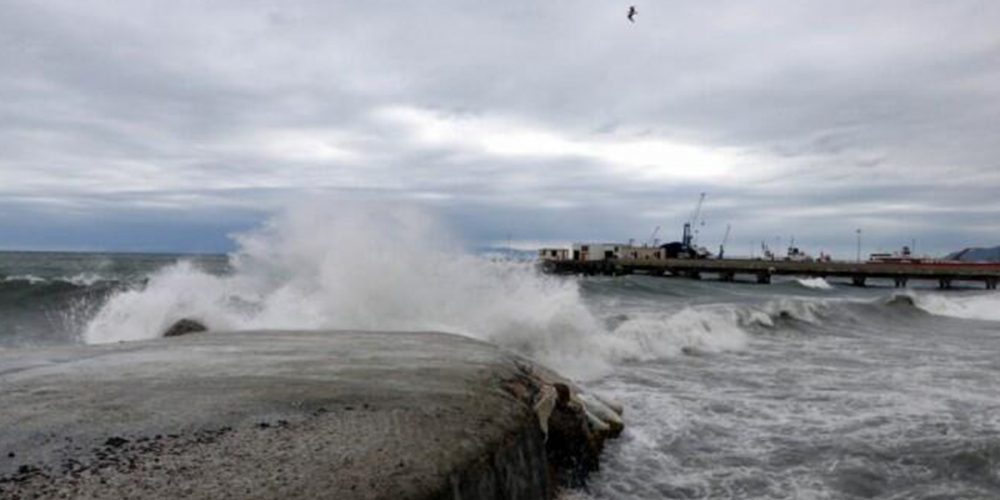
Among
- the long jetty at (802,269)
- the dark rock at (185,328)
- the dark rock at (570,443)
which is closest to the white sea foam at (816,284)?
the long jetty at (802,269)

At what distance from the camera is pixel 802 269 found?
6194cm

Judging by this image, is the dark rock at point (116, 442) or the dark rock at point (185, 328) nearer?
the dark rock at point (116, 442)

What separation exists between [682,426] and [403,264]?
6.91 meters

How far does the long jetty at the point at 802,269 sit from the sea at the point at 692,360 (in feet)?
126

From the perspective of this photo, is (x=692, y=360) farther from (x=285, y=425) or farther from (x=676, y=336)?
(x=285, y=425)

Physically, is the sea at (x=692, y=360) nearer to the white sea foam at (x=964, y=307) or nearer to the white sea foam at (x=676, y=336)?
the white sea foam at (x=676, y=336)

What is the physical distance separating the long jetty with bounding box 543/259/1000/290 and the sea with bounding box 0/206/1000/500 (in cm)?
3836

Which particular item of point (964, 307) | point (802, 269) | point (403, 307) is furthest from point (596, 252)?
point (403, 307)

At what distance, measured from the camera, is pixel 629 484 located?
18.3ft

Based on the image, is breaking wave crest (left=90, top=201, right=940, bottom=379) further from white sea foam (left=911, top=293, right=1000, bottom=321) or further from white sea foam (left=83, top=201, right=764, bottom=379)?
white sea foam (left=911, top=293, right=1000, bottom=321)

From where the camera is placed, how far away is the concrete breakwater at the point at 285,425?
8.97 ft

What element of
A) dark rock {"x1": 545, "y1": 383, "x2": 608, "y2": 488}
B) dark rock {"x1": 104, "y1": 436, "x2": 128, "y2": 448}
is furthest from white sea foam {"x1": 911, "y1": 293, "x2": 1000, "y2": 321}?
dark rock {"x1": 104, "y1": 436, "x2": 128, "y2": 448}

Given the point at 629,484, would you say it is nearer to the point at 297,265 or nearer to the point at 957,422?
the point at 957,422

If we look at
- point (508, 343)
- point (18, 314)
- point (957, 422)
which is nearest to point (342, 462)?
point (957, 422)
